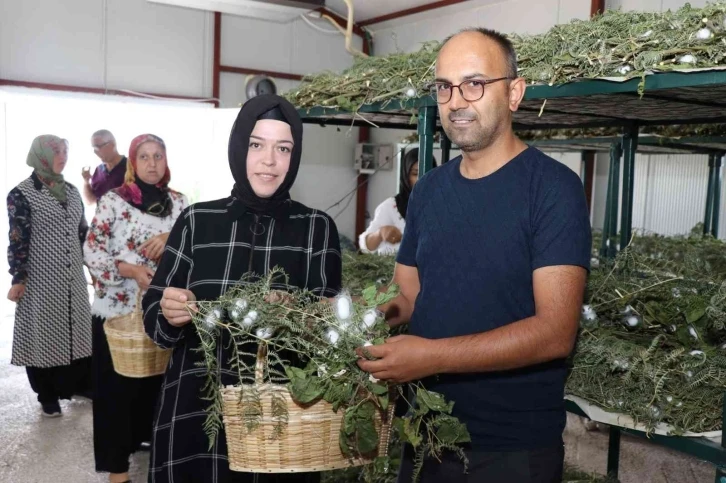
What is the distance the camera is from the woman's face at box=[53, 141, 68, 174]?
5.64 m

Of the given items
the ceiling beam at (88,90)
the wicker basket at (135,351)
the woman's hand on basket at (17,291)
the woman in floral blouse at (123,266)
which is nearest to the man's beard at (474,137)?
the wicker basket at (135,351)

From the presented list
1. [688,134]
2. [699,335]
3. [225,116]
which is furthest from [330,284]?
[225,116]

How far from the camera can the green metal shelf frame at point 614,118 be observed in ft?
8.76

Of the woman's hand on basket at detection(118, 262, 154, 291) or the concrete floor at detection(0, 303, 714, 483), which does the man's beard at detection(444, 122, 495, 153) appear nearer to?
the woman's hand on basket at detection(118, 262, 154, 291)

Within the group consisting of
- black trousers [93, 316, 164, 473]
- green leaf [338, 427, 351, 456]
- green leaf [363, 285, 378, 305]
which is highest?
green leaf [363, 285, 378, 305]

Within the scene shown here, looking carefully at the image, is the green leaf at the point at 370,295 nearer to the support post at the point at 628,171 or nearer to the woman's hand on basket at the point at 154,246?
Answer: the woman's hand on basket at the point at 154,246

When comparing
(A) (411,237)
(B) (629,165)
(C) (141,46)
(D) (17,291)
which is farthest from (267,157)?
(C) (141,46)

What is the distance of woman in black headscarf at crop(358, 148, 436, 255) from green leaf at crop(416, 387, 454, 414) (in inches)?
136

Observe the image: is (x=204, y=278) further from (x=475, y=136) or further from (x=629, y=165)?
(x=629, y=165)

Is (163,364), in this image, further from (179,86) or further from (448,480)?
(179,86)

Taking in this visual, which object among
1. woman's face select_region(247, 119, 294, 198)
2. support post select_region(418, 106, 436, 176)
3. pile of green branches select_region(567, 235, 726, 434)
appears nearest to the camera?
woman's face select_region(247, 119, 294, 198)

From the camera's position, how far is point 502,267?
196 cm

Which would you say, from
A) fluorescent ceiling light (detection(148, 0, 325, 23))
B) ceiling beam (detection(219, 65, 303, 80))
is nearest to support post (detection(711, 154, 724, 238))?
fluorescent ceiling light (detection(148, 0, 325, 23))

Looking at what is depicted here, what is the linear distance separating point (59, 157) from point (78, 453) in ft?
6.91
